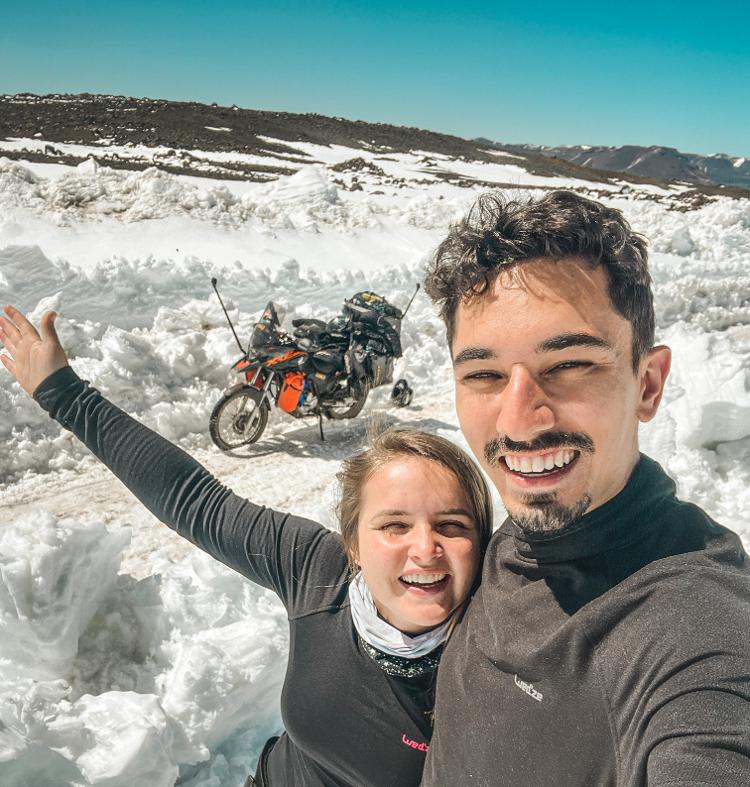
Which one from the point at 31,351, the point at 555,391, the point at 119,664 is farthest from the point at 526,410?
the point at 119,664

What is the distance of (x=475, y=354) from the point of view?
1370 millimetres

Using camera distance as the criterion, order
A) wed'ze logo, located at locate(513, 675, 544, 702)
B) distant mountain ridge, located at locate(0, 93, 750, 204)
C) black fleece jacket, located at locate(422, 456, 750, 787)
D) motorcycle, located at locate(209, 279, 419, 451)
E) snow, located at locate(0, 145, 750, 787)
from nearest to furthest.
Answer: black fleece jacket, located at locate(422, 456, 750, 787), wed'ze logo, located at locate(513, 675, 544, 702), snow, located at locate(0, 145, 750, 787), motorcycle, located at locate(209, 279, 419, 451), distant mountain ridge, located at locate(0, 93, 750, 204)

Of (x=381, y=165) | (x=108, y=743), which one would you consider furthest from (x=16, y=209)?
(x=381, y=165)

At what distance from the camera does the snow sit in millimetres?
2570

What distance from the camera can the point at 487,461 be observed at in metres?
1.38

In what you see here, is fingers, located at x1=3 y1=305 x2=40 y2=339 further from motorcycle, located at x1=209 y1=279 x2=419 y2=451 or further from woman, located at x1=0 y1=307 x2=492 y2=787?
motorcycle, located at x1=209 y1=279 x2=419 y2=451

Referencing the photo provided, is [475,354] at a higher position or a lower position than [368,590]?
higher

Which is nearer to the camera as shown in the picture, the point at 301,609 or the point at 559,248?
the point at 559,248

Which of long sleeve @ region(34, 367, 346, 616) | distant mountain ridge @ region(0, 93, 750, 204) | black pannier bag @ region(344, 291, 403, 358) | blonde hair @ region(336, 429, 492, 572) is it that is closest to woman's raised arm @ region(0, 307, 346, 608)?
long sleeve @ region(34, 367, 346, 616)

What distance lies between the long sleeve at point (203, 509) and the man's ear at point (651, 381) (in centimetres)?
97

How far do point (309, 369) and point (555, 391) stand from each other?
4761 mm

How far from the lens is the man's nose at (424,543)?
5.06 ft

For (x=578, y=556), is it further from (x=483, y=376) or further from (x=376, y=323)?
(x=376, y=323)

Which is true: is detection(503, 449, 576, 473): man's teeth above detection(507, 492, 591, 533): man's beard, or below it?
above
